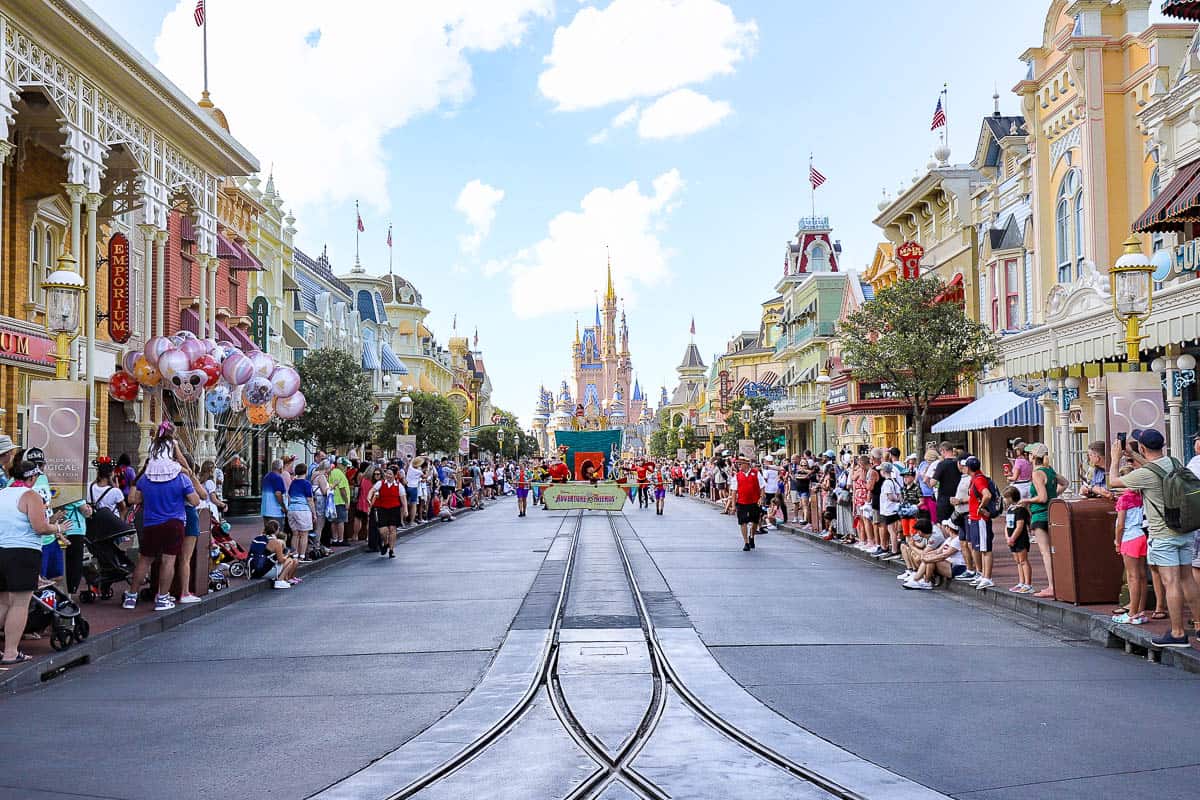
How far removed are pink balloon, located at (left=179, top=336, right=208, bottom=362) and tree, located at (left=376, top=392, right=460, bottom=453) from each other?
123 feet

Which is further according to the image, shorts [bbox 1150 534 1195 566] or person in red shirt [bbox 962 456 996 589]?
person in red shirt [bbox 962 456 996 589]

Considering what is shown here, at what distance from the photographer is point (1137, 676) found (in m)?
8.72

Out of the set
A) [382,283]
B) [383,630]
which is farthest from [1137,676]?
[382,283]

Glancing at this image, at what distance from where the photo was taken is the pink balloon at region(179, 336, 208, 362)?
2128cm

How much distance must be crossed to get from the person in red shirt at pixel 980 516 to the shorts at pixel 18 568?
9862 mm

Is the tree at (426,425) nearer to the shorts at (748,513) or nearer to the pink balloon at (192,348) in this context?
the pink balloon at (192,348)

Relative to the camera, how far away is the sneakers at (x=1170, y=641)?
923cm

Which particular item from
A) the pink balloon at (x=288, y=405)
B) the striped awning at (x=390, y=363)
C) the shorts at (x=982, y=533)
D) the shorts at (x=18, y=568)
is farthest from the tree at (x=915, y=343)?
the striped awning at (x=390, y=363)

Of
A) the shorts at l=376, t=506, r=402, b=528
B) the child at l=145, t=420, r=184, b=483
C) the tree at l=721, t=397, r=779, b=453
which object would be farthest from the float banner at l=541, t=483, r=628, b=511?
the child at l=145, t=420, r=184, b=483

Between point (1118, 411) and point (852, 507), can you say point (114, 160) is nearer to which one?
point (852, 507)

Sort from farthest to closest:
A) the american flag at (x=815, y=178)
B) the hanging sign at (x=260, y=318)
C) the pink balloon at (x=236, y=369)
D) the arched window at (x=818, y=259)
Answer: the arched window at (x=818, y=259), the american flag at (x=815, y=178), the hanging sign at (x=260, y=318), the pink balloon at (x=236, y=369)

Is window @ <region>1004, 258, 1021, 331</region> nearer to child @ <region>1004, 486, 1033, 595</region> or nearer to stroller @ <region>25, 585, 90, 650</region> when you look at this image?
child @ <region>1004, 486, 1033, 595</region>

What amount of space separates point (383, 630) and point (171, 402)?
20.0 m

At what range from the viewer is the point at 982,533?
13969 millimetres
